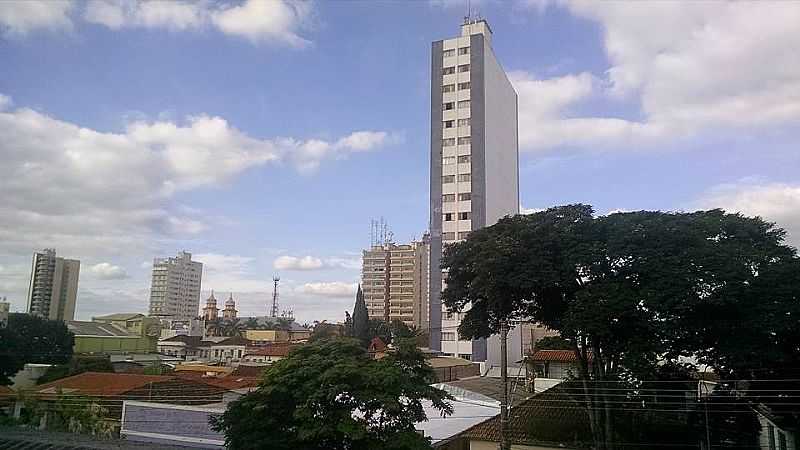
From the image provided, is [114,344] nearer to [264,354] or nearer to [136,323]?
[136,323]

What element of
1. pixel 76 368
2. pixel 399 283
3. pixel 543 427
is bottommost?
pixel 543 427

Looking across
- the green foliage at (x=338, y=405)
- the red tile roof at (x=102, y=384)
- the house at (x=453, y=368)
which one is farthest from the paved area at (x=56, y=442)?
the house at (x=453, y=368)

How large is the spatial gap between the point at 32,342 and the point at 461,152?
104ft

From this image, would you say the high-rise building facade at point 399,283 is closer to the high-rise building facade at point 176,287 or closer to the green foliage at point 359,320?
the green foliage at point 359,320

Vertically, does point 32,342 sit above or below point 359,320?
below

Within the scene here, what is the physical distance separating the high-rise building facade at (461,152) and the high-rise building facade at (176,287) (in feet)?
251

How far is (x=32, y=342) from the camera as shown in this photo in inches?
1538

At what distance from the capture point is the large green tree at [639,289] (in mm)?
15609

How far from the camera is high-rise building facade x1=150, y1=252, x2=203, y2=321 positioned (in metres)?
109

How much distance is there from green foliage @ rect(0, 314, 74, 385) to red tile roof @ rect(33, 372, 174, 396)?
940 centimetres

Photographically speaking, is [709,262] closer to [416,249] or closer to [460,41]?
[460,41]

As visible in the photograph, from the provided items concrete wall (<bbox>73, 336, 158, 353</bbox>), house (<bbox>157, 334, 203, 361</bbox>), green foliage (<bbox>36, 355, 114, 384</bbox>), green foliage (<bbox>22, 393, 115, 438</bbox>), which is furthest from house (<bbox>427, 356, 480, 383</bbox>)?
house (<bbox>157, 334, 203, 361</bbox>)

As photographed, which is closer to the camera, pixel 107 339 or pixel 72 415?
pixel 72 415

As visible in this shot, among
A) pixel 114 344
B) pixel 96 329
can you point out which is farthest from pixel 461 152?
pixel 96 329
